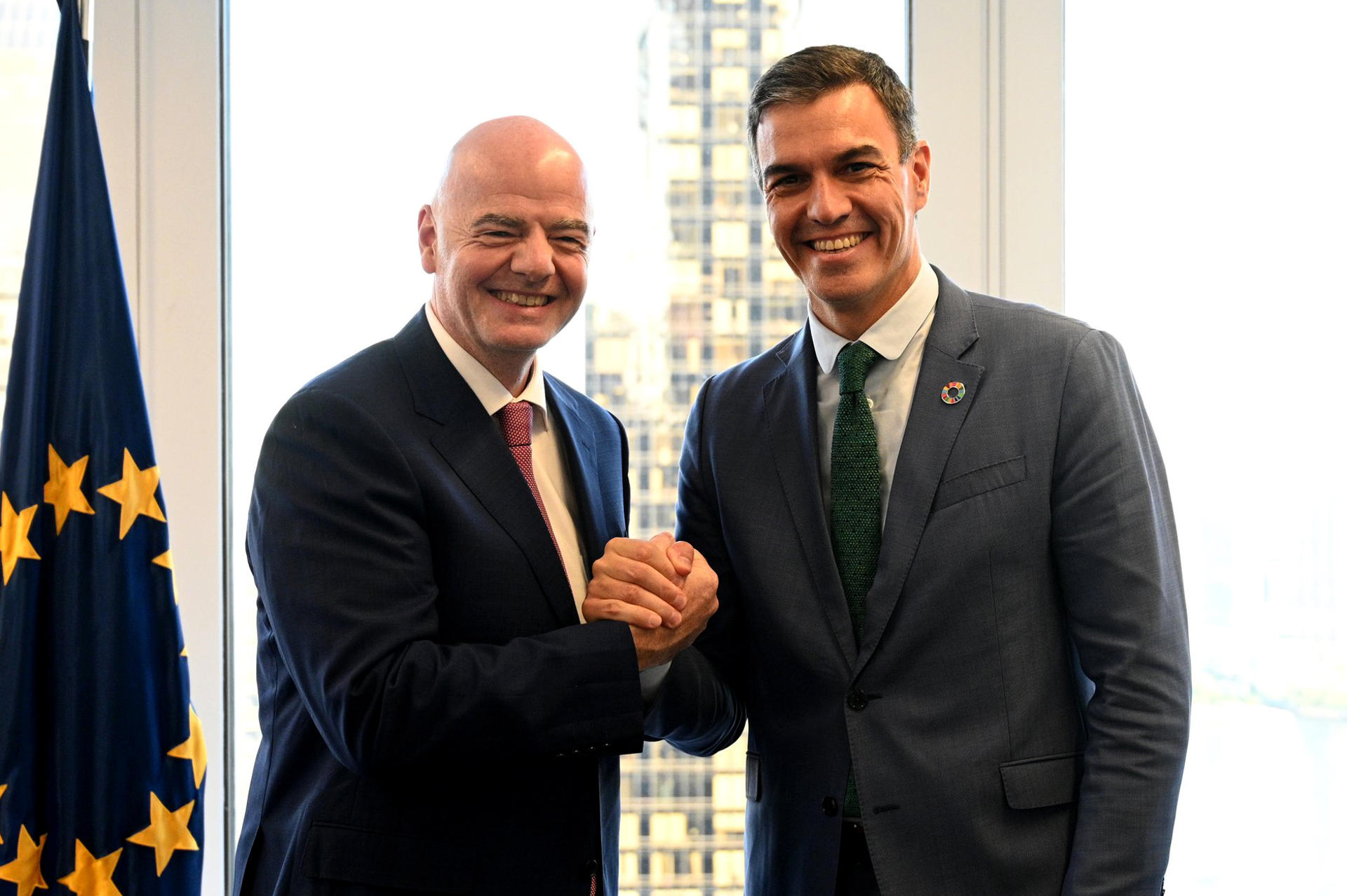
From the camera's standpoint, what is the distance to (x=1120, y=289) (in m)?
2.75

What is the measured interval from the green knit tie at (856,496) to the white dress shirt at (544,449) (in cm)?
44

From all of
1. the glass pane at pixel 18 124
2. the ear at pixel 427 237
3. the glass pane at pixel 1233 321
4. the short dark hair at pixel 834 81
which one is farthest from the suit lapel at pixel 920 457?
the glass pane at pixel 18 124

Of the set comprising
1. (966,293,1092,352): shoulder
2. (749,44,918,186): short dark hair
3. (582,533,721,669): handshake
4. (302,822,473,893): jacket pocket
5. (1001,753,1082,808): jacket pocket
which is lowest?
(302,822,473,893): jacket pocket

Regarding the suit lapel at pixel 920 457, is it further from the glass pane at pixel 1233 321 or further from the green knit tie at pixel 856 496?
the glass pane at pixel 1233 321

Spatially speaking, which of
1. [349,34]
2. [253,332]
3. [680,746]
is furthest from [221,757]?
[349,34]

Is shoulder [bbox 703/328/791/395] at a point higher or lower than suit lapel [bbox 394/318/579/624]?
higher

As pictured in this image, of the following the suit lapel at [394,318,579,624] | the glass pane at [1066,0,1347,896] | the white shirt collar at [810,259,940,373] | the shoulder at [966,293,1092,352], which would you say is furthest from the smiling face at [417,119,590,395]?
the glass pane at [1066,0,1347,896]

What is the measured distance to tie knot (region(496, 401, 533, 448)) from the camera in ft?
6.63

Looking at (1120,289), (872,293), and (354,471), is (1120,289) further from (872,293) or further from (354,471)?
(354,471)

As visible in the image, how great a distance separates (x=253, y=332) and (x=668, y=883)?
1623mm

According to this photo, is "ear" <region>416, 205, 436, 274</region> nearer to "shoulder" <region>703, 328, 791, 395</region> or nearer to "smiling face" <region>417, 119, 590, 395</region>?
"smiling face" <region>417, 119, 590, 395</region>

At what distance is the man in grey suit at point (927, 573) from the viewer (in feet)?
5.74

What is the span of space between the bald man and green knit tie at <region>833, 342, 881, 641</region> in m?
0.24

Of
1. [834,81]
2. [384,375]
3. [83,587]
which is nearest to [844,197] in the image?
[834,81]
